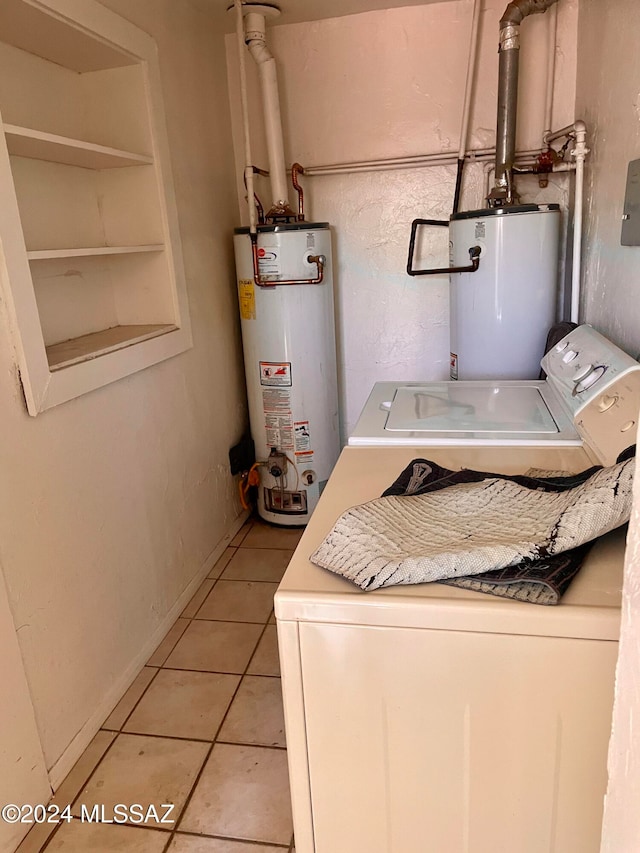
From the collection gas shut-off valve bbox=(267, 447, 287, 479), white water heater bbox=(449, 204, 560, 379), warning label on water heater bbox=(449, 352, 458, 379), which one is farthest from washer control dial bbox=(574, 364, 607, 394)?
Answer: gas shut-off valve bbox=(267, 447, 287, 479)

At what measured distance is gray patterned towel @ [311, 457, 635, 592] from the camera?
77cm

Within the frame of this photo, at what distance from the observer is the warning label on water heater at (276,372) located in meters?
2.38

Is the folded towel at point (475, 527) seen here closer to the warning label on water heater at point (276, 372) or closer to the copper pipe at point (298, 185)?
the warning label on water heater at point (276, 372)

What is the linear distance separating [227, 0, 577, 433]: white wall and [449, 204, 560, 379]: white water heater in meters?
0.42

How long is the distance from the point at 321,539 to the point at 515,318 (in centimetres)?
141

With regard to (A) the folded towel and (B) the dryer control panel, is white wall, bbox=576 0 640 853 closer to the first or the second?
(B) the dryer control panel

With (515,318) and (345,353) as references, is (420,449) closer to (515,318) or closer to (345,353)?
(515,318)

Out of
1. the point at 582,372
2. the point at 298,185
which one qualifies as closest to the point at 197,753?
the point at 582,372

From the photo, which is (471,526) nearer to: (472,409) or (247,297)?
(472,409)

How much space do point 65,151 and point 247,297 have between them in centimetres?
89

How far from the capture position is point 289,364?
2379 mm

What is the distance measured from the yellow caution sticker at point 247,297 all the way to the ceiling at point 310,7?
97cm

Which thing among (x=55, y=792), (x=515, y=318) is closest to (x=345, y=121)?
(x=515, y=318)

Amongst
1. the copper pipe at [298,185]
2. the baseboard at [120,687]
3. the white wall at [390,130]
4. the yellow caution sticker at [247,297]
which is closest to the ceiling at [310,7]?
the white wall at [390,130]
